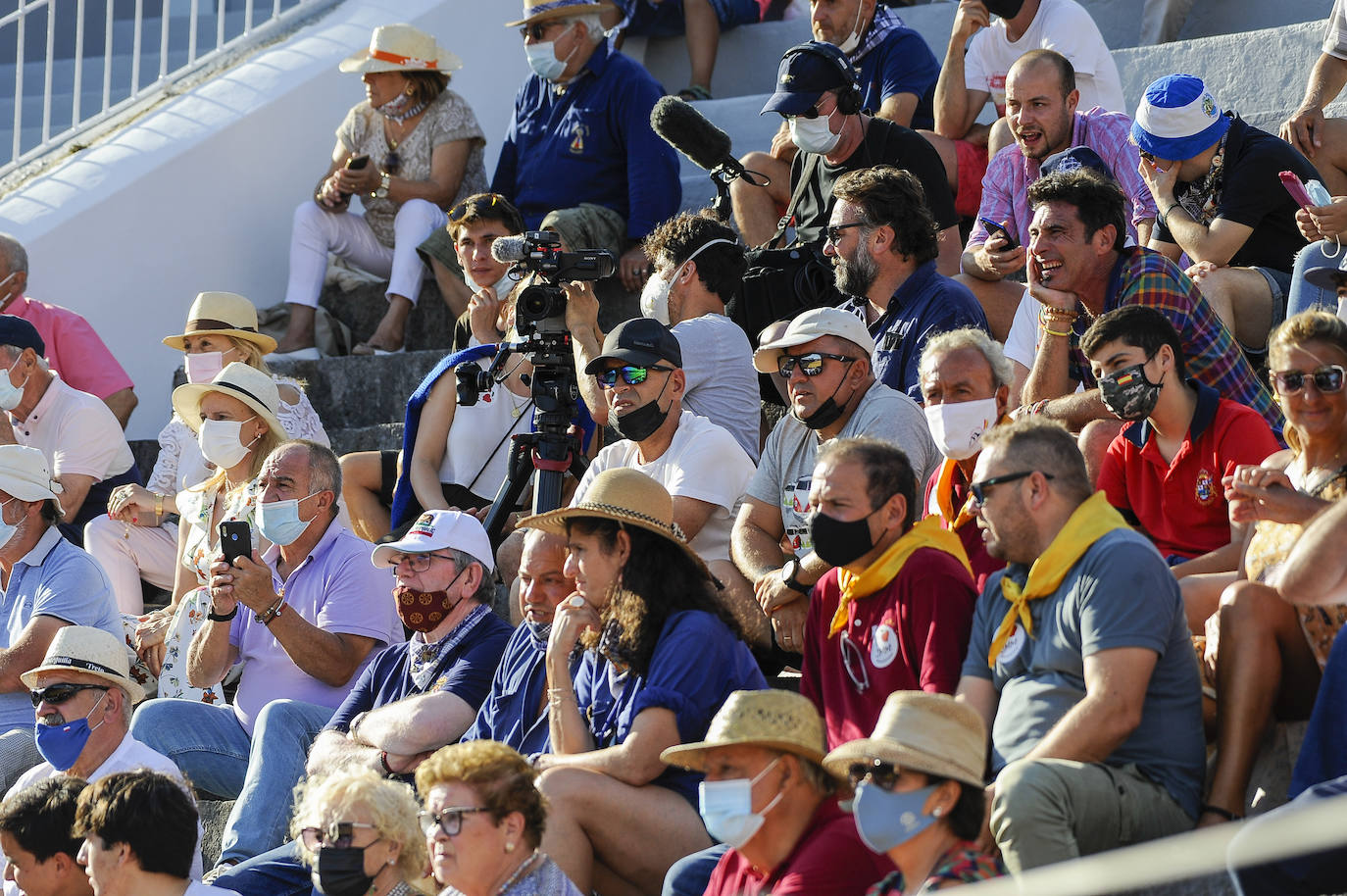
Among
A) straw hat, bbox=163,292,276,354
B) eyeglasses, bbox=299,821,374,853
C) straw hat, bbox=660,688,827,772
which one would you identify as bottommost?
straw hat, bbox=163,292,276,354

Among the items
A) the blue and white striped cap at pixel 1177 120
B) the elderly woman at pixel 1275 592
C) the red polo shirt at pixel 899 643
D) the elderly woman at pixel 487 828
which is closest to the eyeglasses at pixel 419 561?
the elderly woman at pixel 487 828

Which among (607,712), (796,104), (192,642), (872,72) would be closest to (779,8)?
(872,72)

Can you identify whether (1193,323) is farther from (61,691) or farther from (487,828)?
(61,691)

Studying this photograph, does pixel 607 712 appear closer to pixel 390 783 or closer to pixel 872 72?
pixel 390 783

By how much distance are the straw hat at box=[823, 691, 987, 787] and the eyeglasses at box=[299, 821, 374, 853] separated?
1392mm

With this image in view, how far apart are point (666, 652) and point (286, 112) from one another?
5.49 metres

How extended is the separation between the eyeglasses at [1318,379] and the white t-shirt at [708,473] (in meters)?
1.87

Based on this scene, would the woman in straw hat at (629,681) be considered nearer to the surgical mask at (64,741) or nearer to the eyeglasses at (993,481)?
the eyeglasses at (993,481)

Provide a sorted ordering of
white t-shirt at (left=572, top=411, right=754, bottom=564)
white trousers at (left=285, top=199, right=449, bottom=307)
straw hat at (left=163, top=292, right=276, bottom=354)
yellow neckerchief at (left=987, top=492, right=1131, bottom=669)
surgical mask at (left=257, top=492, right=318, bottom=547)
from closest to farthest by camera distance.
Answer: yellow neckerchief at (left=987, top=492, right=1131, bottom=669) → white t-shirt at (left=572, top=411, right=754, bottom=564) → surgical mask at (left=257, top=492, right=318, bottom=547) → straw hat at (left=163, top=292, right=276, bottom=354) → white trousers at (left=285, top=199, right=449, bottom=307)

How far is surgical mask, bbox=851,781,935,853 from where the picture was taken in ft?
11.8

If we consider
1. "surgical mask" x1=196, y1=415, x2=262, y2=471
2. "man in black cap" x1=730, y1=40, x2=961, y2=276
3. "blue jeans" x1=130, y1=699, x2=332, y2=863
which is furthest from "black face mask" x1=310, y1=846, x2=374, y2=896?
"man in black cap" x1=730, y1=40, x2=961, y2=276

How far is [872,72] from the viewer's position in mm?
8008

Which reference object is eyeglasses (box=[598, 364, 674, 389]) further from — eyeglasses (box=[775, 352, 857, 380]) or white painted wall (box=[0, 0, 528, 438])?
white painted wall (box=[0, 0, 528, 438])

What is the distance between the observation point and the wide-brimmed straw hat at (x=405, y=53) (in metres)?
8.71
